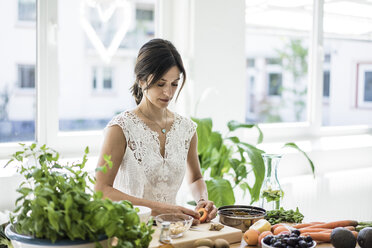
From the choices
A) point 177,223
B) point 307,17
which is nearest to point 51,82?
point 177,223

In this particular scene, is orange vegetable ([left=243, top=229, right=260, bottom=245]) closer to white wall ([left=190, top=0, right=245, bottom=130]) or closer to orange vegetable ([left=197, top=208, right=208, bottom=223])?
orange vegetable ([left=197, top=208, right=208, bottom=223])

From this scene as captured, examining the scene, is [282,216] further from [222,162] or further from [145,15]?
[145,15]

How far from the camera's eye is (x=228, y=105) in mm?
3699

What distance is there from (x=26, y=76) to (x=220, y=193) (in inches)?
56.3

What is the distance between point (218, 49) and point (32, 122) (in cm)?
140

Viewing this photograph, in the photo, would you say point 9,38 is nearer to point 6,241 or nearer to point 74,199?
point 6,241

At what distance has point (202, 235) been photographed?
5.19ft

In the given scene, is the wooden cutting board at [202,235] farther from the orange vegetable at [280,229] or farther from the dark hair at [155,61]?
the dark hair at [155,61]

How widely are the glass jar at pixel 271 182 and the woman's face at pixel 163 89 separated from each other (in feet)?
1.76

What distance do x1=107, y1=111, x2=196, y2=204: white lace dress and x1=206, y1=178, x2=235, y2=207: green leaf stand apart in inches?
18.8

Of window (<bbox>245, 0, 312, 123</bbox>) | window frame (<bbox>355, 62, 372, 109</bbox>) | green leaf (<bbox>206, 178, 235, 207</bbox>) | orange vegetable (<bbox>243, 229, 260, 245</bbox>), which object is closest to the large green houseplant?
green leaf (<bbox>206, 178, 235, 207</bbox>)

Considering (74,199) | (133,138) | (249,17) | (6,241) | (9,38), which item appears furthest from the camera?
(249,17)

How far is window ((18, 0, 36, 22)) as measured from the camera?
10.2 ft

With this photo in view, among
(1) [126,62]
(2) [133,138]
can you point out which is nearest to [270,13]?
(1) [126,62]
